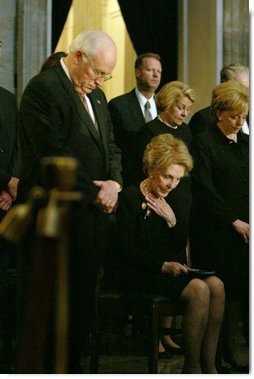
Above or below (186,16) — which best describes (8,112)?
Result: below

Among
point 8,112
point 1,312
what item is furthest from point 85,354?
point 8,112

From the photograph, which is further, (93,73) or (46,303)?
(93,73)

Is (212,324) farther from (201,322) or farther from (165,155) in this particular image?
(165,155)

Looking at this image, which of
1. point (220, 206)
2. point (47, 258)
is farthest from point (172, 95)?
point (47, 258)

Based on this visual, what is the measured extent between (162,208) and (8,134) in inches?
45.5

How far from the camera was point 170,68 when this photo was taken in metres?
9.32

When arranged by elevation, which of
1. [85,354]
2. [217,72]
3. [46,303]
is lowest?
[85,354]

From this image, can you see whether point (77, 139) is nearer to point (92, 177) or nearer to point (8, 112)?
point (92, 177)

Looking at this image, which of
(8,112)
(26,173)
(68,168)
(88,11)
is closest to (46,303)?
(68,168)

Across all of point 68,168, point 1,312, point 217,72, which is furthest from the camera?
point 217,72

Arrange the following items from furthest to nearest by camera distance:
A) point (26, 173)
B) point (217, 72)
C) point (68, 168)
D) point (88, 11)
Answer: point (88, 11) < point (217, 72) < point (26, 173) < point (68, 168)

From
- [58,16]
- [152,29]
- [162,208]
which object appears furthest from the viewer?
[152,29]

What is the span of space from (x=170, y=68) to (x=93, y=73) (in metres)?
3.62

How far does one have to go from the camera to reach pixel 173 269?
5.86m
